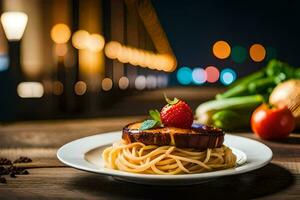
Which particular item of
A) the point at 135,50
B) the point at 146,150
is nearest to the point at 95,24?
the point at 135,50

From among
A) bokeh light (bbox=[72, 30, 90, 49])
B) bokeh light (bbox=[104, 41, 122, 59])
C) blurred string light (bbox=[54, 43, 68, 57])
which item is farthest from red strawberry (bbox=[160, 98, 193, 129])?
bokeh light (bbox=[104, 41, 122, 59])

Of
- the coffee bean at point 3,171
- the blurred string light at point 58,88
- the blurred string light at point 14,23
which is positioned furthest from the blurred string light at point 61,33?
the coffee bean at point 3,171

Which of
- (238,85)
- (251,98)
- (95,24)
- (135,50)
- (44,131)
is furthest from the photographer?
(135,50)

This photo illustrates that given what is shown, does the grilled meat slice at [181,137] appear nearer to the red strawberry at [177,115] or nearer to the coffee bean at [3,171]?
the red strawberry at [177,115]

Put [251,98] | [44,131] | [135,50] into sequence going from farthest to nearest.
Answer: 1. [135,50]
2. [251,98]
3. [44,131]

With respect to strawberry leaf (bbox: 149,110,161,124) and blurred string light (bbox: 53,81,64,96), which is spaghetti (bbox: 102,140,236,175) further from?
blurred string light (bbox: 53,81,64,96)

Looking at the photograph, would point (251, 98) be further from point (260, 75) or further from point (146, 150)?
point (146, 150)
